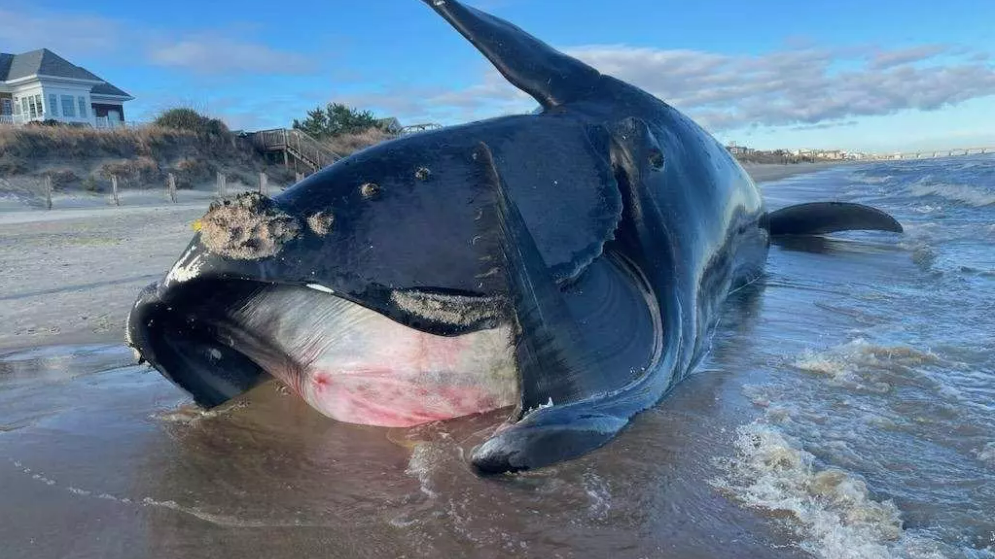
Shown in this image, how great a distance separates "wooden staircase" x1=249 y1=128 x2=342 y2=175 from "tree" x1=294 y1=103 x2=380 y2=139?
9.35 meters

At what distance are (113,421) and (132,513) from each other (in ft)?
3.84

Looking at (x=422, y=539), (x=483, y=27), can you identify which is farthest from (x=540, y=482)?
(x=483, y=27)

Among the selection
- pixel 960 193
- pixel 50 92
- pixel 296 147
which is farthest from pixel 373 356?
pixel 50 92

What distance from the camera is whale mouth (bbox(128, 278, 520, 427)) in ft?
9.79

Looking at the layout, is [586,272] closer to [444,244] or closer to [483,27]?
[444,244]

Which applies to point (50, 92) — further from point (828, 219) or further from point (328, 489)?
point (328, 489)

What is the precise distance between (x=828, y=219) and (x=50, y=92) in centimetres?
5269

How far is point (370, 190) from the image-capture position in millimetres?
3029

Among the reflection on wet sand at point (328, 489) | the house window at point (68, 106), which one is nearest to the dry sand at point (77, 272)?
the reflection on wet sand at point (328, 489)

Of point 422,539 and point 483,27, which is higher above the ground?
point 483,27

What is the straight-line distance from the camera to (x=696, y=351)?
395cm

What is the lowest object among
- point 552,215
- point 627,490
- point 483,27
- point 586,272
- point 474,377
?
point 627,490

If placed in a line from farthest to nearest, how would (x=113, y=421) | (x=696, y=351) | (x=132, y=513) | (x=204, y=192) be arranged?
(x=204, y=192), (x=696, y=351), (x=113, y=421), (x=132, y=513)

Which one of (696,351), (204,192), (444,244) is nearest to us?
(444,244)
